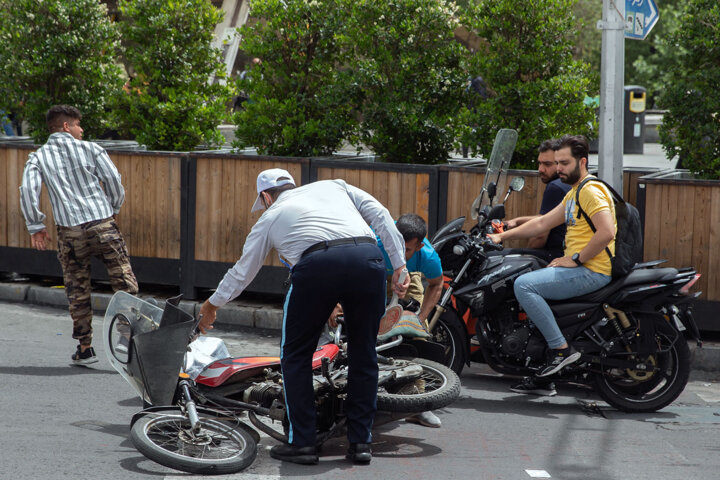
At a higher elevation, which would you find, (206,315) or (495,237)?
(495,237)

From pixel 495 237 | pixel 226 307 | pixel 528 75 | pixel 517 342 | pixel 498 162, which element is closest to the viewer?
pixel 517 342

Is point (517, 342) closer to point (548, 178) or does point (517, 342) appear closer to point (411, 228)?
point (411, 228)

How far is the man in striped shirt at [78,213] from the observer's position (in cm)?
689

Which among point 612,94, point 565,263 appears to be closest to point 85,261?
point 565,263

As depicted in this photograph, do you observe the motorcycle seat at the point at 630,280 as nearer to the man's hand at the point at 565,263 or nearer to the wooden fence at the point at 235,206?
the man's hand at the point at 565,263

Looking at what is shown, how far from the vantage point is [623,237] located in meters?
6.09

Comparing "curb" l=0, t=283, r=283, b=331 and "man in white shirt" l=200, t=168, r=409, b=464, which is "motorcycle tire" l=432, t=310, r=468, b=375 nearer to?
"man in white shirt" l=200, t=168, r=409, b=464

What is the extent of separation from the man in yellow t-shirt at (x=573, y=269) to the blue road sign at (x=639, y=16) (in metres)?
1.93

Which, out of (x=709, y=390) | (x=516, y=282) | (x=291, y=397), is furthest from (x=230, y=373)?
(x=709, y=390)

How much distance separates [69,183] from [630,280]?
4061 mm

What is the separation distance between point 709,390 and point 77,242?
473 centimetres

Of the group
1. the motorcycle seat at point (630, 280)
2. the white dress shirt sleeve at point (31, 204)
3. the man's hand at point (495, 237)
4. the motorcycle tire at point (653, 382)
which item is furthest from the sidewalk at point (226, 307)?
the white dress shirt sleeve at point (31, 204)

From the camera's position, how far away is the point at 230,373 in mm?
5121

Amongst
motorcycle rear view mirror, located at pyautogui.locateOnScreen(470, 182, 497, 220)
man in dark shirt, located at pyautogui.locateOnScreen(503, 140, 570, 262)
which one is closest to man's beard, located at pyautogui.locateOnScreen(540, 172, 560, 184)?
man in dark shirt, located at pyautogui.locateOnScreen(503, 140, 570, 262)
